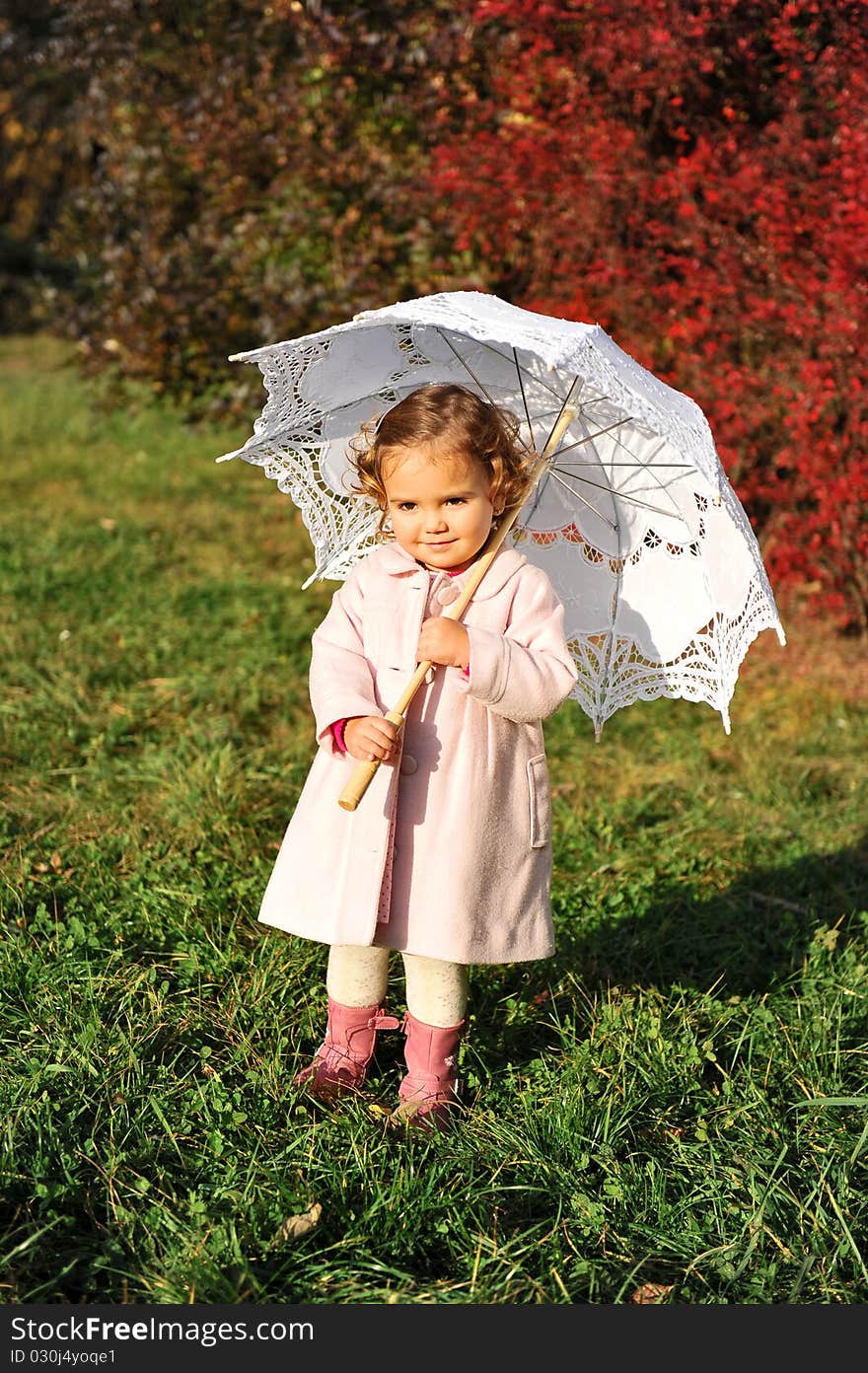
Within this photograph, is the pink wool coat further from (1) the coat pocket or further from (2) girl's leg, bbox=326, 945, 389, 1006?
(2) girl's leg, bbox=326, 945, 389, 1006

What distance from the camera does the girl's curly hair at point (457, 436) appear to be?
252 centimetres

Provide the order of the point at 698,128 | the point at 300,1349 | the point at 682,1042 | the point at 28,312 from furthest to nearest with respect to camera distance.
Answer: the point at 28,312, the point at 698,128, the point at 682,1042, the point at 300,1349

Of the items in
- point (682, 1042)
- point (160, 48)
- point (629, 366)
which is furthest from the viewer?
point (160, 48)

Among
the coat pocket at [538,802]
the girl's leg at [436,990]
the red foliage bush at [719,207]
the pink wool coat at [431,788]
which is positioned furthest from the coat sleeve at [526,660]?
the red foliage bush at [719,207]

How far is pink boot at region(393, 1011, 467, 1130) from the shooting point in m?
2.70

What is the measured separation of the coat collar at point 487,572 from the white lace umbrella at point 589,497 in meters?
0.25

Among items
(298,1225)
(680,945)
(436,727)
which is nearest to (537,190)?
(680,945)

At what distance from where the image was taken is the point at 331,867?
2.59 metres

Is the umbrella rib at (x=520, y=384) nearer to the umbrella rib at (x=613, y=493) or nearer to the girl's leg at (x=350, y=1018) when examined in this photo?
the umbrella rib at (x=613, y=493)

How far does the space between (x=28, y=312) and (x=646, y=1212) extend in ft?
59.8

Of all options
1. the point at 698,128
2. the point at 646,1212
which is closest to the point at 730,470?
the point at 698,128

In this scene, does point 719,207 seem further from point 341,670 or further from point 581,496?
point 341,670

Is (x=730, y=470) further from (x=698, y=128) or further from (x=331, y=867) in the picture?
(x=331, y=867)

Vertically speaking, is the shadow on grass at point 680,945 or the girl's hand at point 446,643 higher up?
the girl's hand at point 446,643
